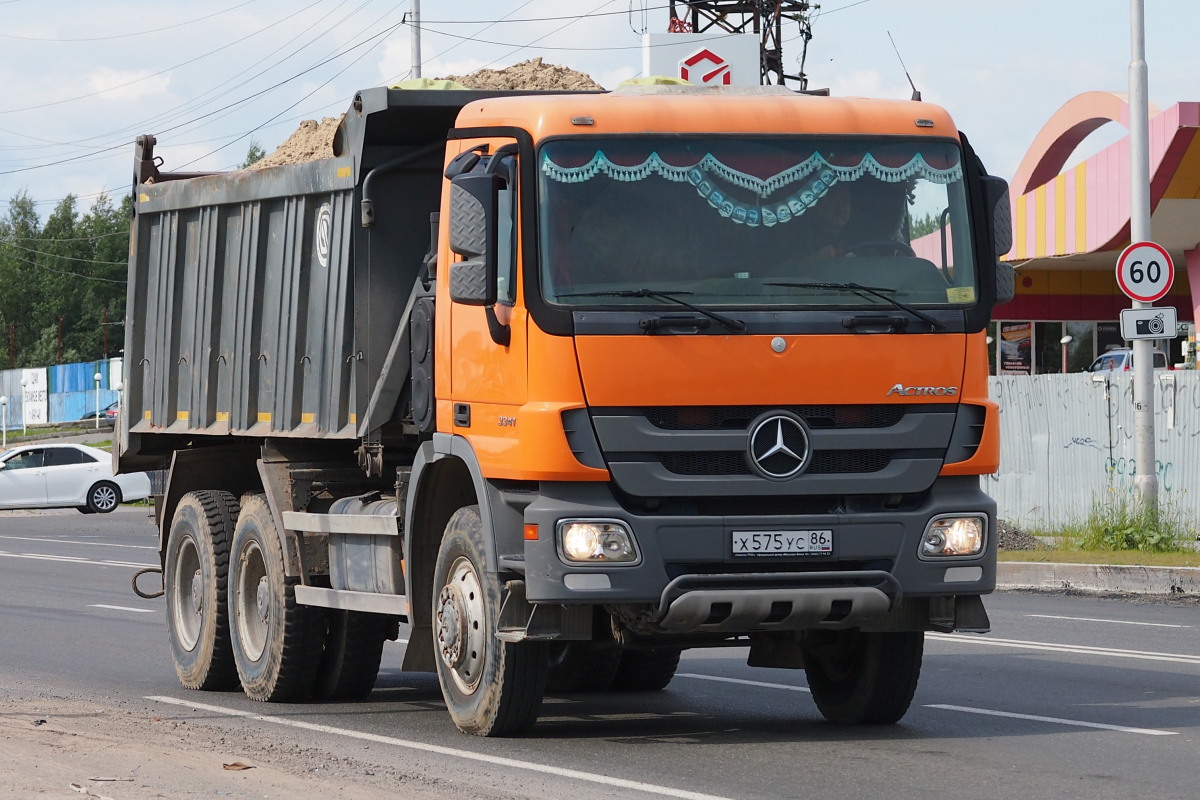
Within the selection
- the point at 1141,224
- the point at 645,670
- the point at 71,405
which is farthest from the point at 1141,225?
the point at 71,405

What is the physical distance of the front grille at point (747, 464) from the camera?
7.86 m

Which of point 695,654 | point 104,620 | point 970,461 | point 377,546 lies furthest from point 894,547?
A: point 104,620

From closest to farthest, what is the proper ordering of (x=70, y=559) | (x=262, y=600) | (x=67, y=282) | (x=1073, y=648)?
(x=262, y=600)
(x=1073, y=648)
(x=70, y=559)
(x=67, y=282)

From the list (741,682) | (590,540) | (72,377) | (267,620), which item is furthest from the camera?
(72,377)

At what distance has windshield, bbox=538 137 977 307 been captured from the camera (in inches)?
312

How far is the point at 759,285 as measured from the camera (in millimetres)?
8016

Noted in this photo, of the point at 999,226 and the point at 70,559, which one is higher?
the point at 999,226

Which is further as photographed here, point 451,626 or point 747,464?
point 451,626

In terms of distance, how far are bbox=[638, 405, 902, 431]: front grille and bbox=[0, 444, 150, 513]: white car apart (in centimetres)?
3179

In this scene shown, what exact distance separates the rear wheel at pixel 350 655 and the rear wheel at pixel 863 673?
8.82 feet

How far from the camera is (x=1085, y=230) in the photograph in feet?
98.3

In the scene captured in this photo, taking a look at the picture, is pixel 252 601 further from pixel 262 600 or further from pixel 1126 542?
pixel 1126 542

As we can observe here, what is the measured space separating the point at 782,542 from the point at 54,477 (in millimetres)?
32417

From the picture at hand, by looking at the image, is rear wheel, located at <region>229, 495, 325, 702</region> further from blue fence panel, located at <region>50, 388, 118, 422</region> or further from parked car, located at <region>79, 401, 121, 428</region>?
blue fence panel, located at <region>50, 388, 118, 422</region>
